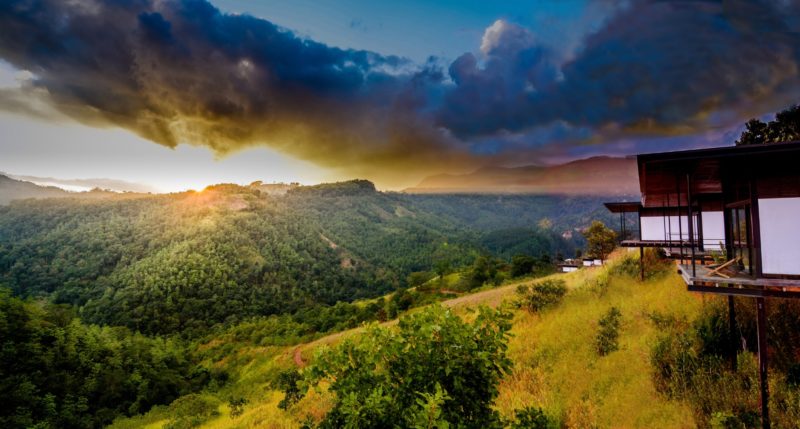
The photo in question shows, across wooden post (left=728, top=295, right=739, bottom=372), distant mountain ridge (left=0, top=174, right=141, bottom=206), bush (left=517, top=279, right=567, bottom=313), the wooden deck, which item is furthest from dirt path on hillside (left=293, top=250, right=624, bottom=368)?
distant mountain ridge (left=0, top=174, right=141, bottom=206)

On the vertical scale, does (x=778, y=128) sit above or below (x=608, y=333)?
above

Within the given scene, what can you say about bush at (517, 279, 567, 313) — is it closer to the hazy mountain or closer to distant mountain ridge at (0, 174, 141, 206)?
distant mountain ridge at (0, 174, 141, 206)

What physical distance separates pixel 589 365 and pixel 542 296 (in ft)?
25.3

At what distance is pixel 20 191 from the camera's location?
180 meters

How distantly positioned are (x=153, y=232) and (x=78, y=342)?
3846 inches

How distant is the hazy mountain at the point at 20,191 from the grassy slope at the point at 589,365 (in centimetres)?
23302

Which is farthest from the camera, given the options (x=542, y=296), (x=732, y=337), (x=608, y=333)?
(x=542, y=296)

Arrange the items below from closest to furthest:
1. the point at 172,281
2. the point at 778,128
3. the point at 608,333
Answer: the point at 608,333 → the point at 778,128 → the point at 172,281

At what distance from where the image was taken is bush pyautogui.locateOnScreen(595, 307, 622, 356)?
36.8ft

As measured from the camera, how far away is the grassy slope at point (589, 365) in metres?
7.79

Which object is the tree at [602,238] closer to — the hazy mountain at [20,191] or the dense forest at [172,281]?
the dense forest at [172,281]

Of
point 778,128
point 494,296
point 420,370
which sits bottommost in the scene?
point 494,296

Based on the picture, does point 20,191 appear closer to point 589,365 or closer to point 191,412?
point 191,412

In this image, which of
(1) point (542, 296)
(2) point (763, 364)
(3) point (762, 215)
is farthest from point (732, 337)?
(1) point (542, 296)
